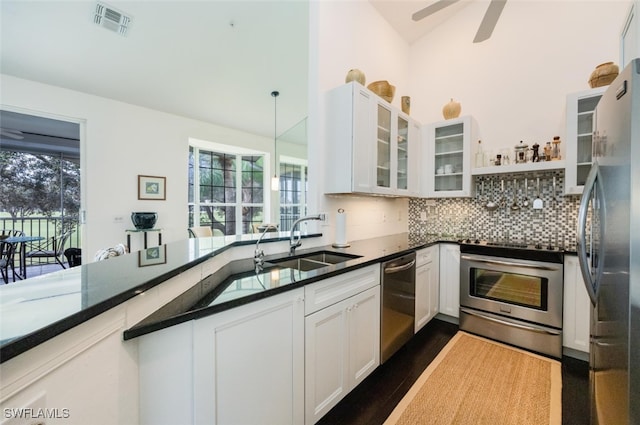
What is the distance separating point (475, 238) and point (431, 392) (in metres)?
1.95

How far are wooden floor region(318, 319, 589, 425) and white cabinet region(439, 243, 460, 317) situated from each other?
458 mm

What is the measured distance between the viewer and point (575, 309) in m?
2.12

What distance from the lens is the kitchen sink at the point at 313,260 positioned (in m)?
1.88

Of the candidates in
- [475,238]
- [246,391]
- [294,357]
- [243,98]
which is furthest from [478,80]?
[246,391]

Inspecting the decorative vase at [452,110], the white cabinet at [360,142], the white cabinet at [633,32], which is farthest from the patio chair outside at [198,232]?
the white cabinet at [633,32]

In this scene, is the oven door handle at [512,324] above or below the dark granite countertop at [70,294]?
below

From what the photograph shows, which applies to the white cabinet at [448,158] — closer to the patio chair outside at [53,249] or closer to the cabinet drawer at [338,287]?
the cabinet drawer at [338,287]

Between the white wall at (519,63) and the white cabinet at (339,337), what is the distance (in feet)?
8.59

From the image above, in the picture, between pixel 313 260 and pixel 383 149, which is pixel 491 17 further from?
pixel 313 260

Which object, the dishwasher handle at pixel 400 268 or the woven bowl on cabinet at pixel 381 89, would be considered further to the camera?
the woven bowl on cabinet at pixel 381 89

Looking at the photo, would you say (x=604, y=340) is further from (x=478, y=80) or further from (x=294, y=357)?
(x=478, y=80)

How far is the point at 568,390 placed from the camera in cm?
179

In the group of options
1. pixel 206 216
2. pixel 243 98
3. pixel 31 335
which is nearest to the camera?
pixel 31 335

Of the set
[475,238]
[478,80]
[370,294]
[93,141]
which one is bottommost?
[370,294]
